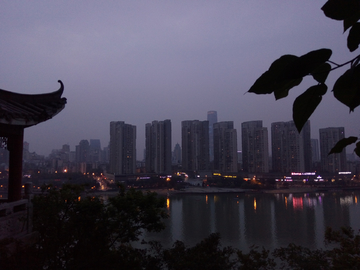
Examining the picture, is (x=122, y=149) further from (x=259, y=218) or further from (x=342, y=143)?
(x=342, y=143)

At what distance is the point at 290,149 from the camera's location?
27.6 metres

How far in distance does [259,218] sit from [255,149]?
53.7ft

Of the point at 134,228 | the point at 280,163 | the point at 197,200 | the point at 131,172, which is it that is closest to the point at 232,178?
the point at 280,163

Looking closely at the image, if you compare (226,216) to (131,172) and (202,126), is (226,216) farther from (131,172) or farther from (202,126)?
(202,126)

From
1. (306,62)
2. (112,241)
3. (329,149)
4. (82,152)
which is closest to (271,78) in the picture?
(306,62)

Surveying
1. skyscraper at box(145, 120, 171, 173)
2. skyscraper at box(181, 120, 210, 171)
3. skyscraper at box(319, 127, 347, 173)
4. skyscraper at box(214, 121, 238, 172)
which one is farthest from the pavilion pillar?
skyscraper at box(319, 127, 347, 173)

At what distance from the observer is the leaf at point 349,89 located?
1.24 ft

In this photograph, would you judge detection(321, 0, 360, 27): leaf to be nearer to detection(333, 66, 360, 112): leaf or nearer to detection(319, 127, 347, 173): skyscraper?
detection(333, 66, 360, 112): leaf

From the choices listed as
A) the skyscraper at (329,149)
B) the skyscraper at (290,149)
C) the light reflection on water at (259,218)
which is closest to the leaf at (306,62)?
the light reflection on water at (259,218)

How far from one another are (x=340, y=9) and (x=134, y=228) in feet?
11.5

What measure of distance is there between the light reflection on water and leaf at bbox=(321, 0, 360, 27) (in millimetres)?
8582

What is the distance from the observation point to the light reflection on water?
9641 millimetres

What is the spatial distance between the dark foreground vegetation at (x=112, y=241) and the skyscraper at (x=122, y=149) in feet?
76.7

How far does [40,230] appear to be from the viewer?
2.90 metres
